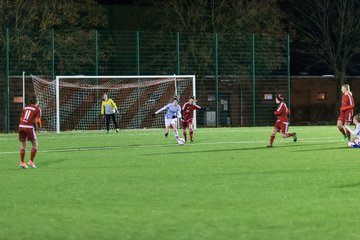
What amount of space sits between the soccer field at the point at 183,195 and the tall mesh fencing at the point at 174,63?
17783 mm

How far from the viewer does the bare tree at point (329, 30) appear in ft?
187

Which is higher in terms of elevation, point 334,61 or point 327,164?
point 334,61

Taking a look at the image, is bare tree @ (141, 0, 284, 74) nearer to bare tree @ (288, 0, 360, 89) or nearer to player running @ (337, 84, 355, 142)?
bare tree @ (288, 0, 360, 89)

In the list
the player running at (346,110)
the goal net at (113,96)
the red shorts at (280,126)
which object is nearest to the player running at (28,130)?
the red shorts at (280,126)

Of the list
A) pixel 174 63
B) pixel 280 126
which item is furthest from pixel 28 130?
pixel 174 63

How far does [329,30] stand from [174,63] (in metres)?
17.8

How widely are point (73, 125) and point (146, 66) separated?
5.76m

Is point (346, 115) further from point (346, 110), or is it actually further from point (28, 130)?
point (28, 130)

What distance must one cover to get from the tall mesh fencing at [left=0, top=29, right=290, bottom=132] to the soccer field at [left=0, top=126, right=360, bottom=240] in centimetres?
1778

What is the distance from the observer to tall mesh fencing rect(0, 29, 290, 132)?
41.3 m

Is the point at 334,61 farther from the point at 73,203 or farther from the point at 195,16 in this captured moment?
the point at 73,203

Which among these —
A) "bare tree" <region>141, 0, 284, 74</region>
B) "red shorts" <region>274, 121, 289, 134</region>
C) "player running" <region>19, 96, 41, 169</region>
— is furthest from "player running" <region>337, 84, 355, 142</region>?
"bare tree" <region>141, 0, 284, 74</region>

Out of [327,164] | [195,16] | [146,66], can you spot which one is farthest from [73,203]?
[195,16]

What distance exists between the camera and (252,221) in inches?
420
